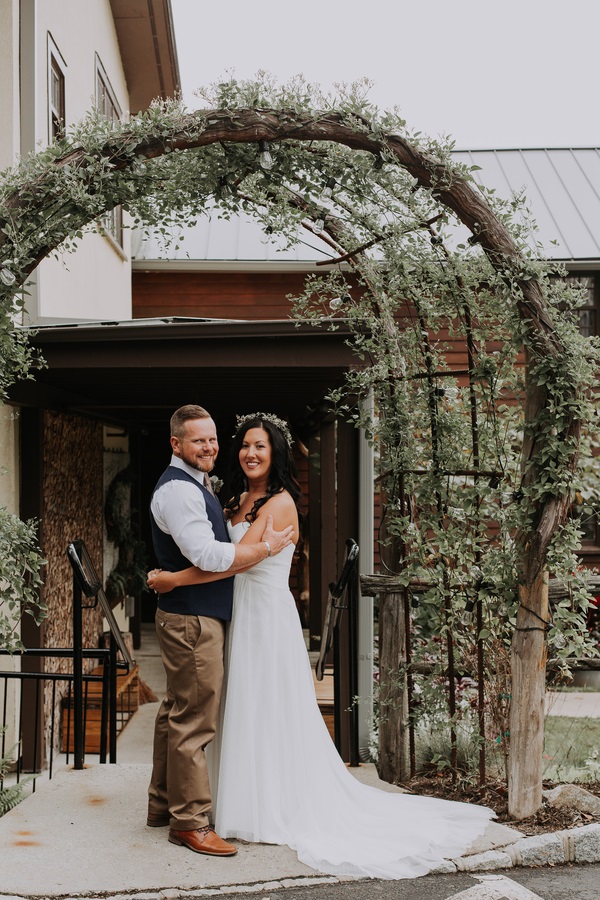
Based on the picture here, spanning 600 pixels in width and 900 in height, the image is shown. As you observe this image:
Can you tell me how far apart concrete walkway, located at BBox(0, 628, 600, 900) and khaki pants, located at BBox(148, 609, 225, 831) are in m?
0.22

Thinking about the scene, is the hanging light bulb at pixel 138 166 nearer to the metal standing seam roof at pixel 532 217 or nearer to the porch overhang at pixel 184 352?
the porch overhang at pixel 184 352

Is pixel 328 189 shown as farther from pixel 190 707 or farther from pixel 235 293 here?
pixel 235 293

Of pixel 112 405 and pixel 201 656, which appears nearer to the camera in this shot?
pixel 201 656

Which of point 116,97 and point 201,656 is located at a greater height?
point 116,97

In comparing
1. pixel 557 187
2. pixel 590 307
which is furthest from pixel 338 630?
pixel 557 187

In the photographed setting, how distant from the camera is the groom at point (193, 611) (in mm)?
4137

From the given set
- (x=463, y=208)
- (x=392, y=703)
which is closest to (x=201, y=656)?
(x=392, y=703)

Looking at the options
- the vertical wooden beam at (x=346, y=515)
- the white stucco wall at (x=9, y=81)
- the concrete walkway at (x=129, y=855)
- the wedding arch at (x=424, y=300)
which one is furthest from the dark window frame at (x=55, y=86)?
the concrete walkway at (x=129, y=855)

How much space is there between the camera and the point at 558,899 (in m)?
3.88

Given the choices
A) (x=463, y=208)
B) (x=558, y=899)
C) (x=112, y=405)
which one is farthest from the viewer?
(x=112, y=405)

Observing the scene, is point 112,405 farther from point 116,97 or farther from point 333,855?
point 333,855

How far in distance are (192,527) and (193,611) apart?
42 cm

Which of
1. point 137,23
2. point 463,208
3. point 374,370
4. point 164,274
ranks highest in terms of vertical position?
point 137,23

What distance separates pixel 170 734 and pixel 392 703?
175 centimetres
